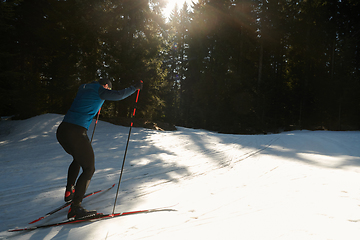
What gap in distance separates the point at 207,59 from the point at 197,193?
1151 inches

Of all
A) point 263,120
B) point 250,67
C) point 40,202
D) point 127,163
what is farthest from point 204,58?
point 40,202

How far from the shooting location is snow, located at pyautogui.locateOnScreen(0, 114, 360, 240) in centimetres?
258

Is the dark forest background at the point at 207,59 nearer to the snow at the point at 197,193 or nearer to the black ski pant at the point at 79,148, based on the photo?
the snow at the point at 197,193

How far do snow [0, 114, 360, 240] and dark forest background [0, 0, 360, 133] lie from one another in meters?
8.38

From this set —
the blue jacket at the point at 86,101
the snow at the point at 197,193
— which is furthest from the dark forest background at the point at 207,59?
the blue jacket at the point at 86,101

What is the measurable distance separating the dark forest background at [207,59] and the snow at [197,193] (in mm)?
8376

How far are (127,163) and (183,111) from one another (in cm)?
2839

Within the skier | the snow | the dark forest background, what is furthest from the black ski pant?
the dark forest background

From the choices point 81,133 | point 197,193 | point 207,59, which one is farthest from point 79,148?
point 207,59

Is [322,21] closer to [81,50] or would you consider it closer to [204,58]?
[204,58]

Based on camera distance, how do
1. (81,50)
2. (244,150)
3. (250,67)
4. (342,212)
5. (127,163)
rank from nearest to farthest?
(342,212), (127,163), (244,150), (81,50), (250,67)

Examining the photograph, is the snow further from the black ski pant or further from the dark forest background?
the dark forest background

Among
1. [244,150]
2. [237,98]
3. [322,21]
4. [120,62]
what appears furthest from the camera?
[237,98]

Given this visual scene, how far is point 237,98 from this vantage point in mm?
23703
